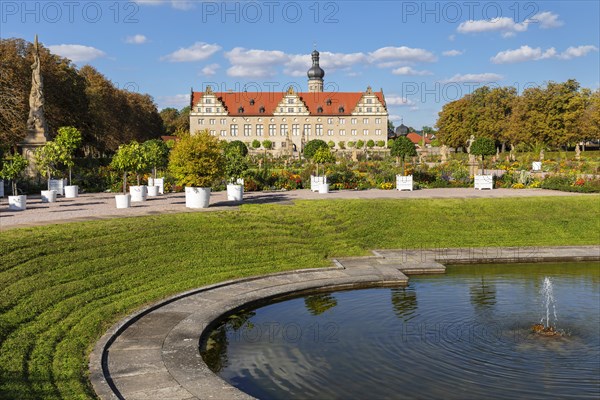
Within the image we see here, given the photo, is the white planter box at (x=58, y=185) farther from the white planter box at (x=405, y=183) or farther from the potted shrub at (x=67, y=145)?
the white planter box at (x=405, y=183)

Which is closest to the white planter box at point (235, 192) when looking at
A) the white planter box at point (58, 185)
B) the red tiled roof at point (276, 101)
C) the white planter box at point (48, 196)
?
the white planter box at point (48, 196)

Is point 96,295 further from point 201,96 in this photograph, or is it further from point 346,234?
point 201,96

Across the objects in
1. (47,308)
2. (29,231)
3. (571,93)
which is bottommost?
(47,308)

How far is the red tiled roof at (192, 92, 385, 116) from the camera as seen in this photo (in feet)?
319

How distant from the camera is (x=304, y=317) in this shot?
39.5 ft

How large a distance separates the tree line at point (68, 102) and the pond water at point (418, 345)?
29939 millimetres

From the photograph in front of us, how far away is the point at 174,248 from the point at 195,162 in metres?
6.44

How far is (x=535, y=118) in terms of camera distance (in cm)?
7075

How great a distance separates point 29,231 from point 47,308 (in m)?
4.22

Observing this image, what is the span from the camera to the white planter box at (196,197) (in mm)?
20969

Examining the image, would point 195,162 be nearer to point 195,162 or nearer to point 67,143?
point 195,162

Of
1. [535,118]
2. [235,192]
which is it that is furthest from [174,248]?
[535,118]

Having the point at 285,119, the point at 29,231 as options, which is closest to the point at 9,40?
the point at 29,231

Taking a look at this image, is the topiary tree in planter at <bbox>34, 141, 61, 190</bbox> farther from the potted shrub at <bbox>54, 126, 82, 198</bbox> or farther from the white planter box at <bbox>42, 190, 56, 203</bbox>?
the white planter box at <bbox>42, 190, 56, 203</bbox>
